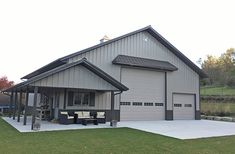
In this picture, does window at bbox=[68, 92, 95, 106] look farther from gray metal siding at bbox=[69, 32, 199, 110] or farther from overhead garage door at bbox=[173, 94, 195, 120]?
overhead garage door at bbox=[173, 94, 195, 120]

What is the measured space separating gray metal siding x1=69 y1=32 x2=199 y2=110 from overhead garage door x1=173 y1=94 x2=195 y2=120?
46 cm

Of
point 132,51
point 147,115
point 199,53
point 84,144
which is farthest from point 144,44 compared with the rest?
point 199,53

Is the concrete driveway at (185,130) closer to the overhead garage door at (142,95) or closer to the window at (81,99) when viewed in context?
the window at (81,99)

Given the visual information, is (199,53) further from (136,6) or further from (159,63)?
(136,6)

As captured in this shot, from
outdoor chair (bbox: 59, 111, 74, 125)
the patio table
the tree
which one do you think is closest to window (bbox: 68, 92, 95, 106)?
outdoor chair (bbox: 59, 111, 74, 125)

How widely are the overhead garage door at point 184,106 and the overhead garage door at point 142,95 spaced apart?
1.43 metres

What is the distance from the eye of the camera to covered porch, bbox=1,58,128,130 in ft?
40.9

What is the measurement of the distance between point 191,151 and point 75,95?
9.54 m

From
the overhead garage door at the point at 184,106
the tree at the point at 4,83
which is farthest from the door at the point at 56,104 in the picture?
the tree at the point at 4,83

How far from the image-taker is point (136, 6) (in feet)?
47.8

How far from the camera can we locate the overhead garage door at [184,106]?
21.0 m

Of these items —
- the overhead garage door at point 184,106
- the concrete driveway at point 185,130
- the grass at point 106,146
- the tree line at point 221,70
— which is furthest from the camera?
the tree line at point 221,70

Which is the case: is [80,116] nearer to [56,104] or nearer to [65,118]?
[65,118]

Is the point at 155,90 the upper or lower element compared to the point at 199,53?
lower
